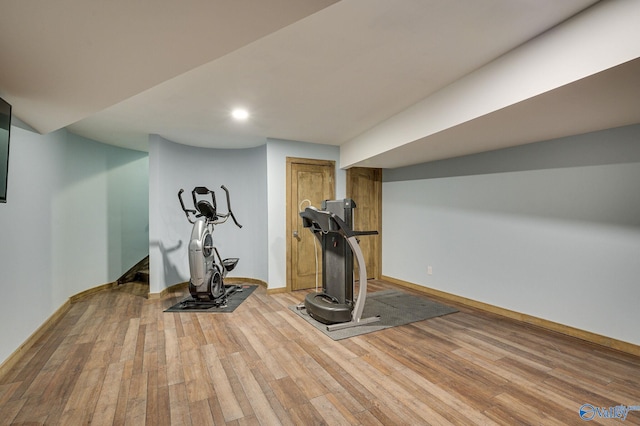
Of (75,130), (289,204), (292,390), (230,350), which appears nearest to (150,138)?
(75,130)

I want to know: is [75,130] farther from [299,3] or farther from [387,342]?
[387,342]

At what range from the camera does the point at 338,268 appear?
344cm

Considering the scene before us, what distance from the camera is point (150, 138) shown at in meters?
4.29

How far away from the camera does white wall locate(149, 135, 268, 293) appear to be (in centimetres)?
433

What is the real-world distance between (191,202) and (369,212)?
3.28m

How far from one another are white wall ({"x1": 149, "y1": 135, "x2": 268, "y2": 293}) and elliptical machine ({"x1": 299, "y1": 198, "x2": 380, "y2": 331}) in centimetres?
176

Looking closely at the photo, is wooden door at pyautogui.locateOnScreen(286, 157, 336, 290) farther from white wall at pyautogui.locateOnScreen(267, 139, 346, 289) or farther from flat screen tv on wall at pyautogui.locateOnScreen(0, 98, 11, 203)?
flat screen tv on wall at pyautogui.locateOnScreen(0, 98, 11, 203)

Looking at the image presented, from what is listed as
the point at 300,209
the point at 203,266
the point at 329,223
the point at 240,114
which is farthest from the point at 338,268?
the point at 240,114

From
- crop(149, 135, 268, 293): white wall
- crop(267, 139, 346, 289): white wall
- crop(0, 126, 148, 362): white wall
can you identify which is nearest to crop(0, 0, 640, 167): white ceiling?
crop(0, 126, 148, 362): white wall

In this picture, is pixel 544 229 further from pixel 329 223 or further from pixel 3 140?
pixel 3 140

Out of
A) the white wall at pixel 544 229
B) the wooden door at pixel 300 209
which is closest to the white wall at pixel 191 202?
the wooden door at pixel 300 209

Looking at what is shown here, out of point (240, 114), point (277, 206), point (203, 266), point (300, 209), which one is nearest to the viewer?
point (240, 114)

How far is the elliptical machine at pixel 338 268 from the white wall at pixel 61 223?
278 centimetres

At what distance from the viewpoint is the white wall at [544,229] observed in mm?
2699
